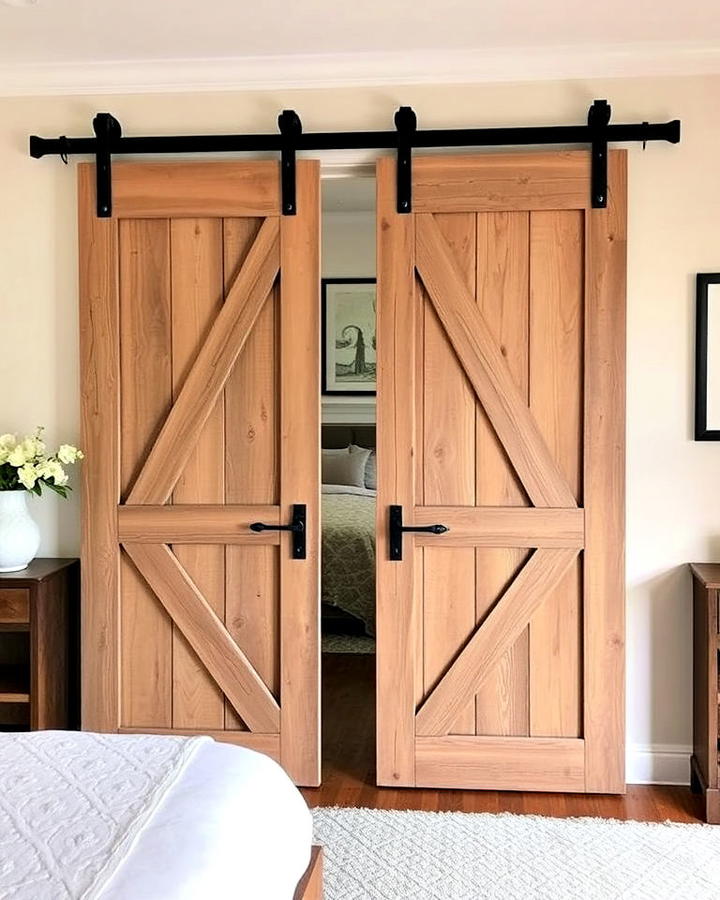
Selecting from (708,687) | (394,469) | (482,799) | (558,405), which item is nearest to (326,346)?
(394,469)

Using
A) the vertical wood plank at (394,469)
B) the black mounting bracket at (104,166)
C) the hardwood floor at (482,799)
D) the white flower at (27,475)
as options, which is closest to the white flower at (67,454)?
the white flower at (27,475)

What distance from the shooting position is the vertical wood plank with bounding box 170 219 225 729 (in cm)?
342

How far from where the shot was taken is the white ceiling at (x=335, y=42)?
2980mm

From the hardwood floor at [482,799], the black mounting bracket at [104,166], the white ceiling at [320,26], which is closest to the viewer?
the white ceiling at [320,26]

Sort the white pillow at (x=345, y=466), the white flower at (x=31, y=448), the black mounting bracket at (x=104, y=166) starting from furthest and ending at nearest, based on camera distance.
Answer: the white pillow at (x=345, y=466) < the black mounting bracket at (x=104, y=166) < the white flower at (x=31, y=448)

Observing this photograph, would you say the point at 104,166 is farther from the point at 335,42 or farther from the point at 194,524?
the point at 194,524

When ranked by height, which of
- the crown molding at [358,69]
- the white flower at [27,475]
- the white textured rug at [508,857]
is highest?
the crown molding at [358,69]

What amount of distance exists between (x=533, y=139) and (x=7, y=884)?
286 cm

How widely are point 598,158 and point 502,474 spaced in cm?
118

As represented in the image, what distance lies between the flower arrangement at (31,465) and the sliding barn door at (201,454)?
14 centimetres

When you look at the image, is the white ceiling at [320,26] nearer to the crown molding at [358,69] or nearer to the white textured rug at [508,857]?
the crown molding at [358,69]

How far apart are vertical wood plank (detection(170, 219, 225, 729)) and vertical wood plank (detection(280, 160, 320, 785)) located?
254mm

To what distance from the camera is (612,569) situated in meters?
3.30

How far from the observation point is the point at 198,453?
A: 345 cm
